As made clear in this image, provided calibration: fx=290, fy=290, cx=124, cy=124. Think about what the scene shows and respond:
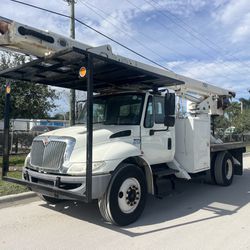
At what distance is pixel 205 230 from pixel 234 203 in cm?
218

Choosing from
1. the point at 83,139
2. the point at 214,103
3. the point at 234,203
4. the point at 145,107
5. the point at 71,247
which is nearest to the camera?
the point at 71,247

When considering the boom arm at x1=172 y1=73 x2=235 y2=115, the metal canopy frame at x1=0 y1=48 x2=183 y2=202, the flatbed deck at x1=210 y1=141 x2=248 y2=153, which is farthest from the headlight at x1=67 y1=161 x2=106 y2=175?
the boom arm at x1=172 y1=73 x2=235 y2=115

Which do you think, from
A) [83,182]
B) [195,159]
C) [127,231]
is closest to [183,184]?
[195,159]

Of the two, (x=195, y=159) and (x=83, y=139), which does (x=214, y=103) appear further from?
(x=83, y=139)

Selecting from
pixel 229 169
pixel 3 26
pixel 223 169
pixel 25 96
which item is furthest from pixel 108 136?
pixel 25 96

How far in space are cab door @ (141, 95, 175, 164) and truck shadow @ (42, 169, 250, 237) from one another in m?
1.06

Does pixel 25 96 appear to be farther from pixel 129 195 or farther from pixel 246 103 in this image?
pixel 246 103

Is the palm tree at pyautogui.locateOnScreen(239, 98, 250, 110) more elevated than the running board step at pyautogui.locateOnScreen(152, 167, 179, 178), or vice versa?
the palm tree at pyautogui.locateOnScreen(239, 98, 250, 110)

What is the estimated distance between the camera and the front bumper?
468 centimetres

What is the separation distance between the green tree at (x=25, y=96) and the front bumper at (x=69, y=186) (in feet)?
28.1

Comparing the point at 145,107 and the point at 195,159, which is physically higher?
the point at 145,107

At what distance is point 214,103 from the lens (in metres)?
10.1

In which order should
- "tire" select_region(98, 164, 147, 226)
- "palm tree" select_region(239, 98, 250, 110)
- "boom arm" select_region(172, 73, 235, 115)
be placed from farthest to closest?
"palm tree" select_region(239, 98, 250, 110) → "boom arm" select_region(172, 73, 235, 115) → "tire" select_region(98, 164, 147, 226)

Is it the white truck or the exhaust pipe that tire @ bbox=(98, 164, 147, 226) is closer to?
the white truck
